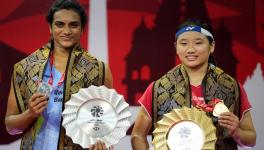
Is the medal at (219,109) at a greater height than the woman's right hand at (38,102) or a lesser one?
lesser

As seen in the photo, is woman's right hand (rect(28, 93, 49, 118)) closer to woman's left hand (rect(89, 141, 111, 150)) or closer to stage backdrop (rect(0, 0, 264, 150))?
woman's left hand (rect(89, 141, 111, 150))

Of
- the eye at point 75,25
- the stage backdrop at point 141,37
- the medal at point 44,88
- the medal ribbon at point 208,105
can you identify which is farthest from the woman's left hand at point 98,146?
the stage backdrop at point 141,37

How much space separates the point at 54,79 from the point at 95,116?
302 millimetres

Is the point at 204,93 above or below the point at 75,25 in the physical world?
below

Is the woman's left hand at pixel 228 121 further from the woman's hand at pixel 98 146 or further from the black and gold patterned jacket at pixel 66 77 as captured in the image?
the black and gold patterned jacket at pixel 66 77

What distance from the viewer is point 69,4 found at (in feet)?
8.07

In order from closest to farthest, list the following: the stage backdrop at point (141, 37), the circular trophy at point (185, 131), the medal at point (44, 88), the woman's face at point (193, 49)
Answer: the circular trophy at point (185, 131), the medal at point (44, 88), the woman's face at point (193, 49), the stage backdrop at point (141, 37)

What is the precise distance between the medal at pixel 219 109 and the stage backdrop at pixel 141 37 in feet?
5.27

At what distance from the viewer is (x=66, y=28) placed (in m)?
2.40

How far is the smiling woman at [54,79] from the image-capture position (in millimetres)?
2338

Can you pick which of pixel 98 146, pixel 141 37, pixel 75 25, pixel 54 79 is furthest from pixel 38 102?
pixel 141 37

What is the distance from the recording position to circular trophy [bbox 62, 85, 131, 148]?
2230mm

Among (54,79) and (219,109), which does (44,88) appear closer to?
(54,79)

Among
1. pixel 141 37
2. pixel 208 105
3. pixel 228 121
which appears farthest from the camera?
pixel 141 37
